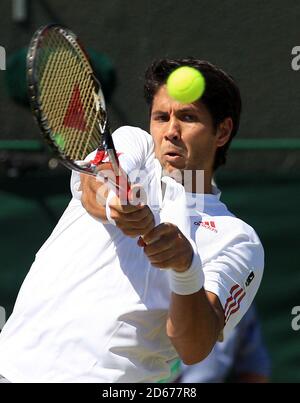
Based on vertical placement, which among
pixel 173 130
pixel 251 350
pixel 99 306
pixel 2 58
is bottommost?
pixel 251 350

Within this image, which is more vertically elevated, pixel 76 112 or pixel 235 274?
pixel 76 112

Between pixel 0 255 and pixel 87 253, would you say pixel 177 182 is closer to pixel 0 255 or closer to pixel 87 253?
pixel 87 253

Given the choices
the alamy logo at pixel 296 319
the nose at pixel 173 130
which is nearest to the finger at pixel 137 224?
the nose at pixel 173 130

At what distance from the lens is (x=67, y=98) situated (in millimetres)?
2281

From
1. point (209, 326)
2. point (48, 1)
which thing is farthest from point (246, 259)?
point (48, 1)

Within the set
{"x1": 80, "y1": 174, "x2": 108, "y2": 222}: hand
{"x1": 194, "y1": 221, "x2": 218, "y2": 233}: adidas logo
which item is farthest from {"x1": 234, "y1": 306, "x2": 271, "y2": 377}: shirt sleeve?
{"x1": 80, "y1": 174, "x2": 108, "y2": 222}: hand

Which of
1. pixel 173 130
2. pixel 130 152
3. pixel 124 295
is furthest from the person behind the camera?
pixel 173 130

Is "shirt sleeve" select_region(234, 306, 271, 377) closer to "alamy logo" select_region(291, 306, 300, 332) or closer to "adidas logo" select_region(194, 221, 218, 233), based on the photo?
"alamy logo" select_region(291, 306, 300, 332)

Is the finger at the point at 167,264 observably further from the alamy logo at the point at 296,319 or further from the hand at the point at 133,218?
the alamy logo at the point at 296,319

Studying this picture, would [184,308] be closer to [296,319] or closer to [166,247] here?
[166,247]

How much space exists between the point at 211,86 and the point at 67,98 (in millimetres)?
380

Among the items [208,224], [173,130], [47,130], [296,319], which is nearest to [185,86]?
[173,130]

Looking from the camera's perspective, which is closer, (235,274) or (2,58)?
(235,274)

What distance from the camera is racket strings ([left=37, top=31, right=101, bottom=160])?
2.14 metres
